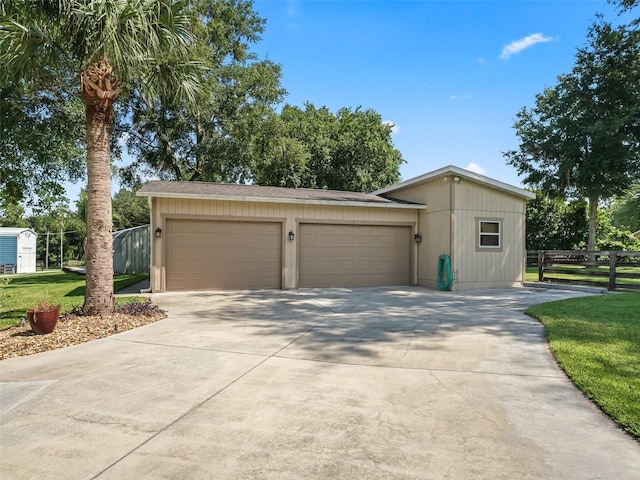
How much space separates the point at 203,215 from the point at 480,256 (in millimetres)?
8259

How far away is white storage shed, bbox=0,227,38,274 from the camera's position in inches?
1045

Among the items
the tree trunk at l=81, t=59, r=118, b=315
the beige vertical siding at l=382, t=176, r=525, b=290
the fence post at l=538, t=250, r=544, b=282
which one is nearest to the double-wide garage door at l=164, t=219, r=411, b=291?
the beige vertical siding at l=382, t=176, r=525, b=290

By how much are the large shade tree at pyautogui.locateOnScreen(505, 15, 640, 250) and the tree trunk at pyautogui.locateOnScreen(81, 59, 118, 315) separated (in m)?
20.7

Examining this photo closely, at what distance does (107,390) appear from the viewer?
3.47 m

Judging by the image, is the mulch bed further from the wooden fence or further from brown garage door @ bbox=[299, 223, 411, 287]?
the wooden fence

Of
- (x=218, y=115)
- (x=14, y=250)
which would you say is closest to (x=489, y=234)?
(x=218, y=115)

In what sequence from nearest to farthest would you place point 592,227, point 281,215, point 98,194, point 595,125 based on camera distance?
point 98,194 < point 281,215 < point 595,125 < point 592,227

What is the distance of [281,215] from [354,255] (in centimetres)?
268

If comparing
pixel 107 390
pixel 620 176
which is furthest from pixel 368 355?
pixel 620 176

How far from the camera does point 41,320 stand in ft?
17.8

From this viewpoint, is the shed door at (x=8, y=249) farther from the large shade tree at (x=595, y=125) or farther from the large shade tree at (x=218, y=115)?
the large shade tree at (x=595, y=125)

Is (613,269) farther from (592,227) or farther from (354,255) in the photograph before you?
(592,227)

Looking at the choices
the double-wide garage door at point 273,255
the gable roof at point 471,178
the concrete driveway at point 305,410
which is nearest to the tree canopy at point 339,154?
the double-wide garage door at point 273,255

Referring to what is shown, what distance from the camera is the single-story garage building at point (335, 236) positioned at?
10.7 meters
